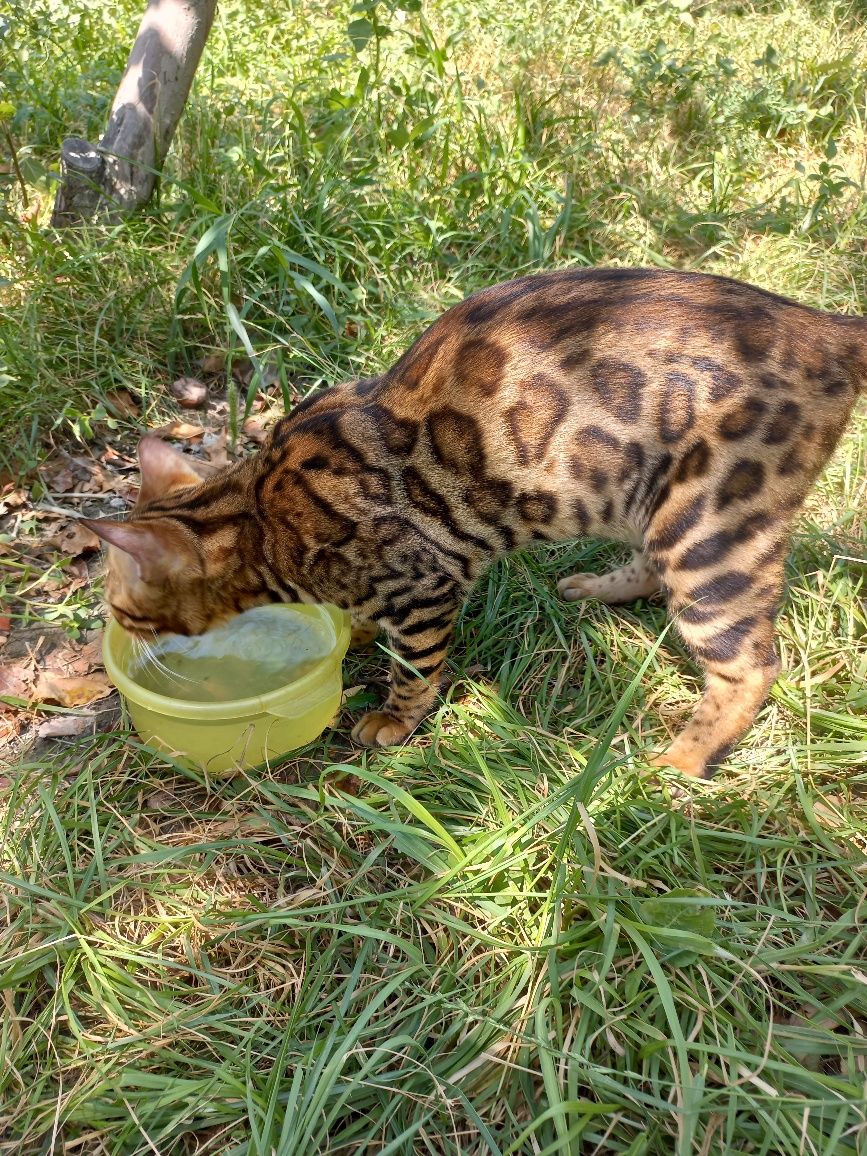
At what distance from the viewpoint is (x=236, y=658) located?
3299mm

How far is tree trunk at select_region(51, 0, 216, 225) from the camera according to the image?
417 centimetres

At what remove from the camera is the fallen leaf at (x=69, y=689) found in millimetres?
3127

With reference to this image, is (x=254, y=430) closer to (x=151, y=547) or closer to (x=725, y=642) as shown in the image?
(x=151, y=547)

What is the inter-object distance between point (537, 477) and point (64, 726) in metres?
1.78

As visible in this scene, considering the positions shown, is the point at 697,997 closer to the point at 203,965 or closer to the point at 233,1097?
the point at 233,1097

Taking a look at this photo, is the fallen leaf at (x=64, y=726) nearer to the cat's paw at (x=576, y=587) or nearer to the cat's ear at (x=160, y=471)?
the cat's ear at (x=160, y=471)

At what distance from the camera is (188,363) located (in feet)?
14.0

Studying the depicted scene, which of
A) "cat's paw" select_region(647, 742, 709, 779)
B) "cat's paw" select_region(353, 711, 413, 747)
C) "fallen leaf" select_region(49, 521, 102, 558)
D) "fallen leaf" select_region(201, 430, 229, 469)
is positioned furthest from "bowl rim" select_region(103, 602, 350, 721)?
"fallen leaf" select_region(201, 430, 229, 469)

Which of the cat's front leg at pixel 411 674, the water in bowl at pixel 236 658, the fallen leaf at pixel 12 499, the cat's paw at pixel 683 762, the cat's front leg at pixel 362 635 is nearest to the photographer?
the cat's paw at pixel 683 762

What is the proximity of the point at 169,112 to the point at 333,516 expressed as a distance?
269 centimetres

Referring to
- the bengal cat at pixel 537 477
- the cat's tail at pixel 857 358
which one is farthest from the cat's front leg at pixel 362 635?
the cat's tail at pixel 857 358

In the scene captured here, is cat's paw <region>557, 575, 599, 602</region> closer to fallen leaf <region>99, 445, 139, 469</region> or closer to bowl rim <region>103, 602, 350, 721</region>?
bowl rim <region>103, 602, 350, 721</region>

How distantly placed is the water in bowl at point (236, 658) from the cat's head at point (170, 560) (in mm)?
131

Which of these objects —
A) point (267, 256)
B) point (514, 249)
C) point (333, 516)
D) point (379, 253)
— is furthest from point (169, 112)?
point (333, 516)
